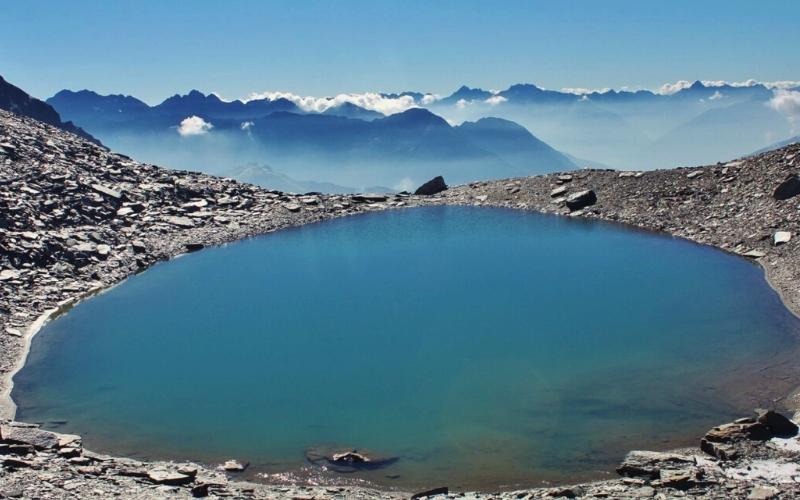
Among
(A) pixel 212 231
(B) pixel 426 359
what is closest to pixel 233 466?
(B) pixel 426 359

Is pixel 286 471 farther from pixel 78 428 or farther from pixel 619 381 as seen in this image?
Result: pixel 619 381

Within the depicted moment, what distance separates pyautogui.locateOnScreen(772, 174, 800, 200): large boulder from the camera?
185 ft

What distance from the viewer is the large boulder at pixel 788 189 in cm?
5633

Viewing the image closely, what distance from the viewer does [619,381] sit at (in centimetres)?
3275

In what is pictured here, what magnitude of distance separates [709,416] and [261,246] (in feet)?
151

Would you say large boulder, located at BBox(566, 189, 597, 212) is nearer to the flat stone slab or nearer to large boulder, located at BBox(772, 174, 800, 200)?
large boulder, located at BBox(772, 174, 800, 200)

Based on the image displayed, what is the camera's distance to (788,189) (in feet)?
186

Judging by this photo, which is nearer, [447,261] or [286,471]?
[286,471]

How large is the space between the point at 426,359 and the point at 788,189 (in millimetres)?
36870

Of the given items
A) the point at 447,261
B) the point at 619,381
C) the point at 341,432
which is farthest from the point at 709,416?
the point at 447,261

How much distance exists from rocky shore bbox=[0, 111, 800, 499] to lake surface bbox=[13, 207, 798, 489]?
5.97 feet

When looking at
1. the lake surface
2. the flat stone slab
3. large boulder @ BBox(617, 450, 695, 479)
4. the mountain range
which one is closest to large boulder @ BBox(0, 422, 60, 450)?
the flat stone slab

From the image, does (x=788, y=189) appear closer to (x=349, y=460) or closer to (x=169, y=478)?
(x=349, y=460)

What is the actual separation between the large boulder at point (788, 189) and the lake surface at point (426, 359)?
24.2 ft
